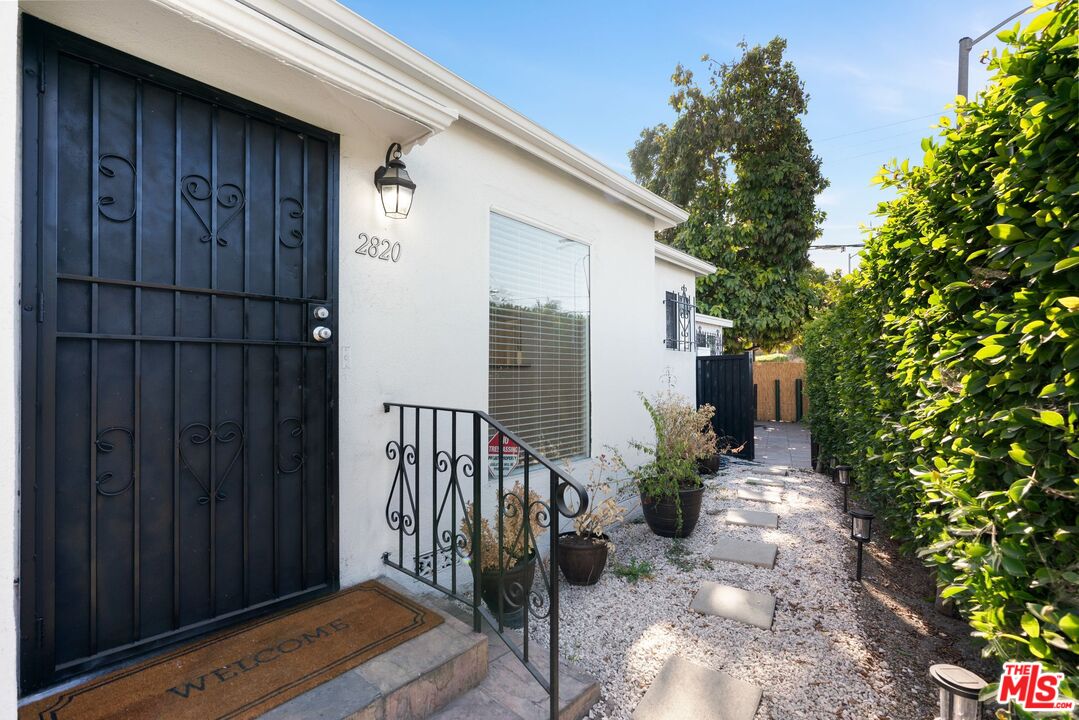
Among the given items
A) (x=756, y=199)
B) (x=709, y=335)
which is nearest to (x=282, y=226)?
(x=709, y=335)

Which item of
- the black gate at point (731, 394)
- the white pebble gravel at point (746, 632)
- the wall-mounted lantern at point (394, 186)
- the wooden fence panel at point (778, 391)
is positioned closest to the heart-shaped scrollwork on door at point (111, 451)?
the wall-mounted lantern at point (394, 186)

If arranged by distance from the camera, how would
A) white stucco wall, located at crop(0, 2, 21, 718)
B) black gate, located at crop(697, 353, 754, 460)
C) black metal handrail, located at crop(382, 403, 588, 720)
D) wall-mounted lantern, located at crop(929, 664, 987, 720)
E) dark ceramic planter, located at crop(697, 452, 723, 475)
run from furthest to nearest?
black gate, located at crop(697, 353, 754, 460)
dark ceramic planter, located at crop(697, 452, 723, 475)
black metal handrail, located at crop(382, 403, 588, 720)
wall-mounted lantern, located at crop(929, 664, 987, 720)
white stucco wall, located at crop(0, 2, 21, 718)

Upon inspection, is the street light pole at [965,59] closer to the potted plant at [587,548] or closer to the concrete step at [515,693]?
the potted plant at [587,548]

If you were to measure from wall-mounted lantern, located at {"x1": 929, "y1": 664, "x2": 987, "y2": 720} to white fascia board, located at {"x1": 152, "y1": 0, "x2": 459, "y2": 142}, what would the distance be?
311cm

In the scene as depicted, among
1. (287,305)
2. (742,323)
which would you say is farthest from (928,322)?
(742,323)

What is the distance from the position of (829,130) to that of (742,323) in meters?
5.04

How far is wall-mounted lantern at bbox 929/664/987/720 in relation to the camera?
→ 5.01 feet

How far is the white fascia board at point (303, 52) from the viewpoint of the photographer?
170cm

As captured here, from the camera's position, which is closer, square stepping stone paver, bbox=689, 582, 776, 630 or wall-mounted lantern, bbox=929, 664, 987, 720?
wall-mounted lantern, bbox=929, 664, 987, 720

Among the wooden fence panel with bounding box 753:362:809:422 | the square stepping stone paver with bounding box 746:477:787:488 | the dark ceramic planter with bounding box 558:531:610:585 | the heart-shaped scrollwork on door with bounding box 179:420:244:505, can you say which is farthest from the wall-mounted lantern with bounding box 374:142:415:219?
the wooden fence panel with bounding box 753:362:809:422

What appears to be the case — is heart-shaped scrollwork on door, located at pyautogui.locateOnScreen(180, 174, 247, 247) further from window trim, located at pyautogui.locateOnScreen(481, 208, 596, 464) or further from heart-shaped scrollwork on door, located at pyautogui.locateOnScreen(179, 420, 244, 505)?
window trim, located at pyautogui.locateOnScreen(481, 208, 596, 464)

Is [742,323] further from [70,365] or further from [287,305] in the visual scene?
[70,365]

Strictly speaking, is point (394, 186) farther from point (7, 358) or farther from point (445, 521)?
point (445, 521)

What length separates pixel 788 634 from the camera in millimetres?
2555
